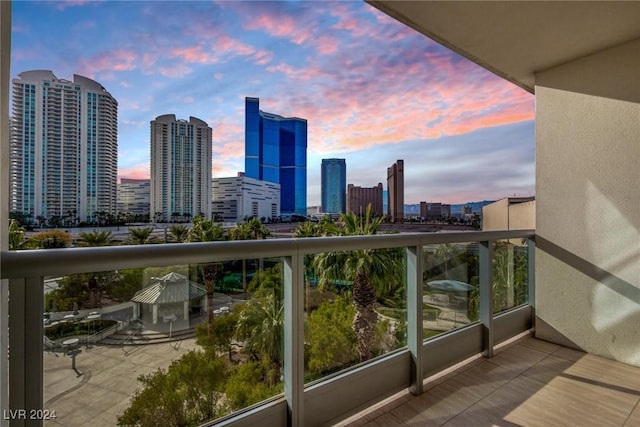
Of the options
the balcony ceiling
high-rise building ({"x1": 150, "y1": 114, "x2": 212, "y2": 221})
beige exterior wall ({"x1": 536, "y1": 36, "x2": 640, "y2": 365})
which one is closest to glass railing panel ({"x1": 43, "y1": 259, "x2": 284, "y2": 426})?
the balcony ceiling

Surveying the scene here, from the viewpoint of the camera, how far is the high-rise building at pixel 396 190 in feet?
28.9

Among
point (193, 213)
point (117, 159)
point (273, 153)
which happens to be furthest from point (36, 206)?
point (273, 153)

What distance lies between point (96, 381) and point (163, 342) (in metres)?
0.26

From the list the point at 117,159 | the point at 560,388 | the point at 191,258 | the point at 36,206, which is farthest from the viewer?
the point at 117,159

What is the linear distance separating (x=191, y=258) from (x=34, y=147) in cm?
211

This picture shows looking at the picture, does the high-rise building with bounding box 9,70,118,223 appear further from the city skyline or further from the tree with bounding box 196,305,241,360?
the tree with bounding box 196,305,241,360

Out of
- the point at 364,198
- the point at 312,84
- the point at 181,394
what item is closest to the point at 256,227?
the point at 364,198

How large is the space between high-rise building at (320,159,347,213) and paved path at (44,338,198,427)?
813cm

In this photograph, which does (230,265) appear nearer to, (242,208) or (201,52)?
(242,208)

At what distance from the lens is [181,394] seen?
4.80 ft

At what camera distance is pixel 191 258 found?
1.40 meters

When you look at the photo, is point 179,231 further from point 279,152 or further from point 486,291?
point 279,152

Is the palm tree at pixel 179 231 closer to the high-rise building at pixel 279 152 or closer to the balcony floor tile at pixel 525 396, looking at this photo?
the high-rise building at pixel 279 152

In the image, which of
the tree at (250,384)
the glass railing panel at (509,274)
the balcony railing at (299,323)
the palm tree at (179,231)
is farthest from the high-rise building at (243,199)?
the tree at (250,384)
